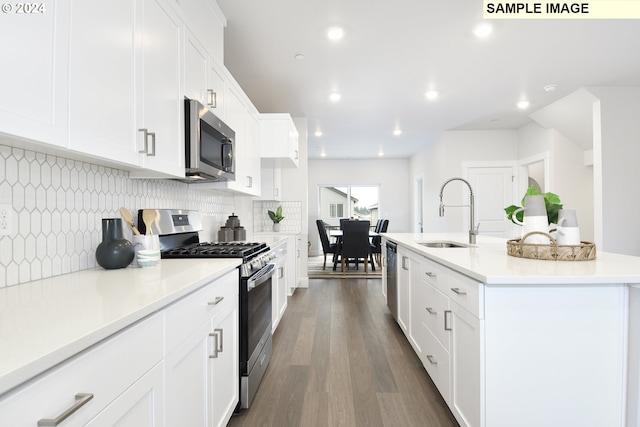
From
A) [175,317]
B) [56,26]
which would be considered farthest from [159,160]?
[175,317]

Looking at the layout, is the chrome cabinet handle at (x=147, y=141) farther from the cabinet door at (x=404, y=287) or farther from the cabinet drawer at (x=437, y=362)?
the cabinet door at (x=404, y=287)

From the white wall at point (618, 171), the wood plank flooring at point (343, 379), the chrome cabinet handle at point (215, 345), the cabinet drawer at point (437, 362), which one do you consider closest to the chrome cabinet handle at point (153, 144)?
the chrome cabinet handle at point (215, 345)

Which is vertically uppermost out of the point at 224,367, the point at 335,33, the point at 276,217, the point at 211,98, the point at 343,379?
the point at 335,33

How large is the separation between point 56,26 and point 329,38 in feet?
7.59

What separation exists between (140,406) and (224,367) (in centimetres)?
72

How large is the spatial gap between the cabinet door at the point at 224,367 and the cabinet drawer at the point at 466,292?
109 centimetres

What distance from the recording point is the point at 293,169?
504 centimetres

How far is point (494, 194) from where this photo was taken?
20.0ft

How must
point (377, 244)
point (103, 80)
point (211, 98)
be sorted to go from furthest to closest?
1. point (377, 244)
2. point (211, 98)
3. point (103, 80)

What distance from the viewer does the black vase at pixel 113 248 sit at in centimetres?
141

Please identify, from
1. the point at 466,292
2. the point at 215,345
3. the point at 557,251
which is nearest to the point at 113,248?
the point at 215,345

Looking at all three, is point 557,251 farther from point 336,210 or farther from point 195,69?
point 336,210

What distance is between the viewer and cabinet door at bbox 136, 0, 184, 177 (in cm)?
138

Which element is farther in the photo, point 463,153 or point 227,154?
point 463,153
